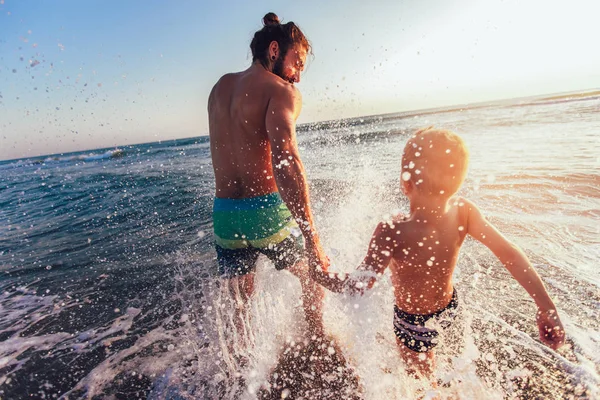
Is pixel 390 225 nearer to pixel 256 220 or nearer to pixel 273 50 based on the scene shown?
pixel 256 220

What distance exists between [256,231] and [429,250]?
1.09 m

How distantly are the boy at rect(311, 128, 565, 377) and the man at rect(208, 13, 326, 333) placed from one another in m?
0.40

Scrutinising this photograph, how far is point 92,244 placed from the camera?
217 inches

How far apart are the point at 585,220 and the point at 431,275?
3485mm

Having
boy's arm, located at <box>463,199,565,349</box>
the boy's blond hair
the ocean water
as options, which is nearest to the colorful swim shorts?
the ocean water

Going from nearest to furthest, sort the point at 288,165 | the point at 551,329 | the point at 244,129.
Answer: the point at 551,329 < the point at 288,165 < the point at 244,129

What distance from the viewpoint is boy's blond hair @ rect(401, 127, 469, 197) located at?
4.98 feet

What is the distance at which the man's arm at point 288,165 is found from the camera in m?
1.80

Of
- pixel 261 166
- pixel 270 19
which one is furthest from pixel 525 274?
pixel 270 19

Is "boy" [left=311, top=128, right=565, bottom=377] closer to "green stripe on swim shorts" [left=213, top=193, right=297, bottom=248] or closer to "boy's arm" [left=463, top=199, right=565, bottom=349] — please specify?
"boy's arm" [left=463, top=199, right=565, bottom=349]

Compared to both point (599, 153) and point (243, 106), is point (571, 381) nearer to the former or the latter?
point (243, 106)

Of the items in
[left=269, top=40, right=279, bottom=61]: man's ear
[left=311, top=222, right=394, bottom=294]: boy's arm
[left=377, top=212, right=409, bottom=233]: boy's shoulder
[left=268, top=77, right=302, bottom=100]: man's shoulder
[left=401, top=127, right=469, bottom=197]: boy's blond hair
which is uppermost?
[left=269, top=40, right=279, bottom=61]: man's ear

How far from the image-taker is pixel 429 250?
1679 millimetres

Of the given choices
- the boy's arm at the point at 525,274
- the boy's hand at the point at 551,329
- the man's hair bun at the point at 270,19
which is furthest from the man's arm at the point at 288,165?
the boy's hand at the point at 551,329
